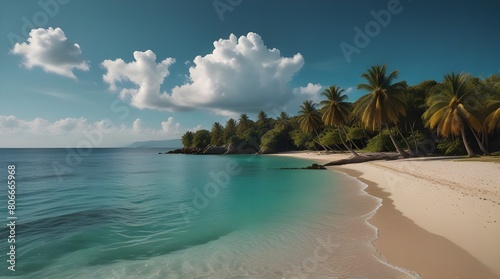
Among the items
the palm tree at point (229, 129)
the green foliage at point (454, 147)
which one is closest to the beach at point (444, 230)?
the green foliage at point (454, 147)

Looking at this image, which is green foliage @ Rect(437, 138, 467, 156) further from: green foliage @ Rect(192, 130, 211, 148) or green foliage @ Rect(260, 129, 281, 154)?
green foliage @ Rect(192, 130, 211, 148)

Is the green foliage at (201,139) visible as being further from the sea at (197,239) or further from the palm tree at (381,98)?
the sea at (197,239)

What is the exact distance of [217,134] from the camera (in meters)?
109

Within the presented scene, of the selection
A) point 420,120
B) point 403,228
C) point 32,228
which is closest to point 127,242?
point 32,228

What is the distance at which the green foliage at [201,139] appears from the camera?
368 feet

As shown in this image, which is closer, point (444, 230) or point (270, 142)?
point (444, 230)

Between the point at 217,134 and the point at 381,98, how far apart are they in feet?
272

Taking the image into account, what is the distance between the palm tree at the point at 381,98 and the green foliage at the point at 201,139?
8614 cm

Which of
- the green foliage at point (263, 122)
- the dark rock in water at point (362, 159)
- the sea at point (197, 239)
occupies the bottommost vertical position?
the sea at point (197, 239)

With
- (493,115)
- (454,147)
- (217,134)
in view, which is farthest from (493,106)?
(217,134)

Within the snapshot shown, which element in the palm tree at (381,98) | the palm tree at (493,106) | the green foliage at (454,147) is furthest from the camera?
the green foliage at (454,147)

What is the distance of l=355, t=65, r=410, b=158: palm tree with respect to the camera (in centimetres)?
3094

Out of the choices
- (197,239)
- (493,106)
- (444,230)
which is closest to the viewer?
(444,230)

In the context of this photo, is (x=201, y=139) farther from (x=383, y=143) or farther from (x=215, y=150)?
(x=383, y=143)
